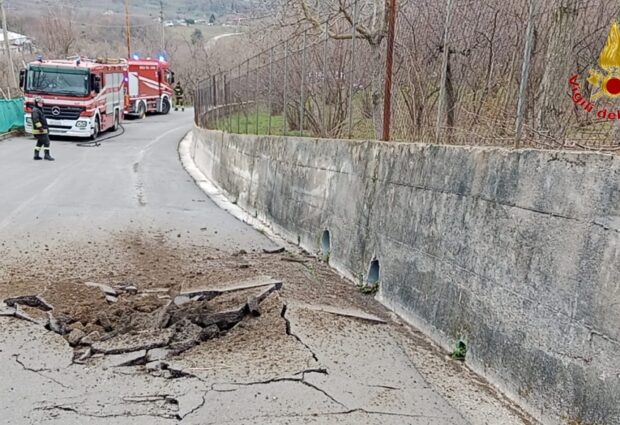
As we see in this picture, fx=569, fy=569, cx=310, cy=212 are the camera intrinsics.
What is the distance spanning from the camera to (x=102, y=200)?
1201cm

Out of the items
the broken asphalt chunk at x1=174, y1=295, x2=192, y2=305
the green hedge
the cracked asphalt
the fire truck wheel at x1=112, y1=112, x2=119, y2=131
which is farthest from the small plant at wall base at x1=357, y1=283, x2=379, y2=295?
the fire truck wheel at x1=112, y1=112, x2=119, y2=131

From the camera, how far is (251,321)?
5.43 metres

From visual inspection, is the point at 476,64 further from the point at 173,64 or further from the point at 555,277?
the point at 173,64

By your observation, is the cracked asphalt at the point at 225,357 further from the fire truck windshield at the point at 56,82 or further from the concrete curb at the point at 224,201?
the fire truck windshield at the point at 56,82

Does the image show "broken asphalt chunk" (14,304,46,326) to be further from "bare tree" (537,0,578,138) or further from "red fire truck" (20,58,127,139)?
"red fire truck" (20,58,127,139)

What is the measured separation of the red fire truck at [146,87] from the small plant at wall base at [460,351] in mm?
35068

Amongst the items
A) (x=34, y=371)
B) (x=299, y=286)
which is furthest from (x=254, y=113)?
(x=34, y=371)

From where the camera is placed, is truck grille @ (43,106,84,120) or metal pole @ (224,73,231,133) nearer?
metal pole @ (224,73,231,133)

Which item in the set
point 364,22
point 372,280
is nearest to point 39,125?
point 364,22

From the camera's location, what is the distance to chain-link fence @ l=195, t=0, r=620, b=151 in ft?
15.1

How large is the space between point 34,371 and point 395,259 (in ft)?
Result: 11.4

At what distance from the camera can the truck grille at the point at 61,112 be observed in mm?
24422

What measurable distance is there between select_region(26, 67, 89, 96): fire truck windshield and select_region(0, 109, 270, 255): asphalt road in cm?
358

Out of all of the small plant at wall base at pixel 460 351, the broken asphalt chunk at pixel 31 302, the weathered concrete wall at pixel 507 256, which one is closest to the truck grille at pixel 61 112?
the weathered concrete wall at pixel 507 256
